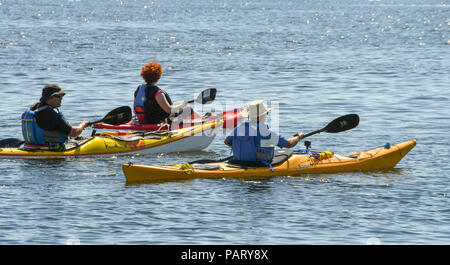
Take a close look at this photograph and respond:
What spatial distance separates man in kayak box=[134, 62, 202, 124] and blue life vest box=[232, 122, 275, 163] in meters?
3.37

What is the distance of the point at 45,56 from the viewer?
33.3 meters

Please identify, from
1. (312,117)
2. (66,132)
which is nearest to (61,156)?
(66,132)

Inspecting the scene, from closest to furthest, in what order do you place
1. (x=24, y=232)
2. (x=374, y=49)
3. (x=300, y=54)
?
(x=24, y=232), (x=300, y=54), (x=374, y=49)

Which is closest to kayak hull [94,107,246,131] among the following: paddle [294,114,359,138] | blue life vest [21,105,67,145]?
blue life vest [21,105,67,145]

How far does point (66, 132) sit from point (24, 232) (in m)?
3.97

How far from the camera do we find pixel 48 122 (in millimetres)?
13195

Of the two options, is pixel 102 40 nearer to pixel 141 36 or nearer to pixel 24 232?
pixel 141 36

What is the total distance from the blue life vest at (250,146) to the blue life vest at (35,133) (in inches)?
127

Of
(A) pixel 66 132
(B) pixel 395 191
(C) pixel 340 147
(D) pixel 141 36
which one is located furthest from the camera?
(D) pixel 141 36

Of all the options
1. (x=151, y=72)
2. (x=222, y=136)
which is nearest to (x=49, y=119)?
(x=151, y=72)

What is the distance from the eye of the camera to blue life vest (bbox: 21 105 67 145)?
13.2 m

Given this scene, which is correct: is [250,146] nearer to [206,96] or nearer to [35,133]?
[35,133]

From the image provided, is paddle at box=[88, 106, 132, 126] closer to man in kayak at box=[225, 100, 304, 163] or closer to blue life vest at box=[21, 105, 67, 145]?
blue life vest at box=[21, 105, 67, 145]

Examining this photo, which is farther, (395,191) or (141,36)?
(141,36)
